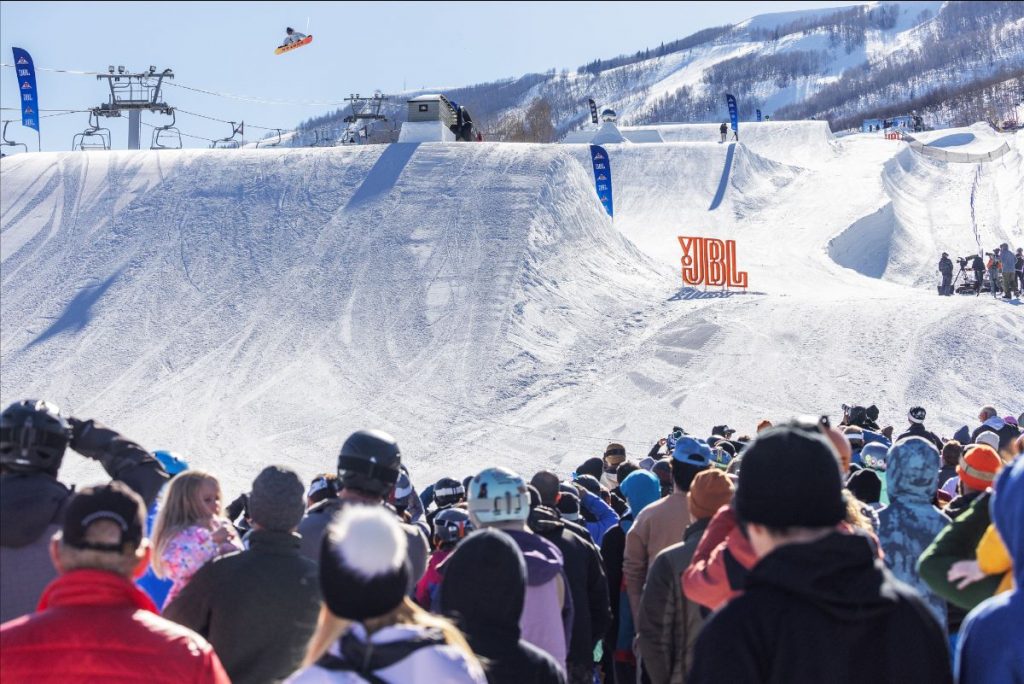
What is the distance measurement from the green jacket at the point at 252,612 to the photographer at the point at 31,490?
18.0 inches

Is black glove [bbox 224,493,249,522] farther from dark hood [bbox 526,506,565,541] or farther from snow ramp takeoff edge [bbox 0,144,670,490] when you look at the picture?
snow ramp takeoff edge [bbox 0,144,670,490]

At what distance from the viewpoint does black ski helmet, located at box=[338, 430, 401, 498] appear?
13.4 feet

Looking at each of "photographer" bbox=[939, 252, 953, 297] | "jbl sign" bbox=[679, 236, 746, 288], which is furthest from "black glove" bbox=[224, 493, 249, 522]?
"photographer" bbox=[939, 252, 953, 297]

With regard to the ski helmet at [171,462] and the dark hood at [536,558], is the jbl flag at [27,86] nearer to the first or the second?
the ski helmet at [171,462]

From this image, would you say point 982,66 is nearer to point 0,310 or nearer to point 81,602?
point 0,310

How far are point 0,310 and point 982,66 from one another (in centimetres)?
11592

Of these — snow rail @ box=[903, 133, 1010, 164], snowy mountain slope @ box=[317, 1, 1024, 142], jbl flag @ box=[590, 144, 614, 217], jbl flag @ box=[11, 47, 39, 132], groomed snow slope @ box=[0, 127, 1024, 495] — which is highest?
snowy mountain slope @ box=[317, 1, 1024, 142]

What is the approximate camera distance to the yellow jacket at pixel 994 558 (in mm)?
3014

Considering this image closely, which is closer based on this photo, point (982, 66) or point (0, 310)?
point (0, 310)

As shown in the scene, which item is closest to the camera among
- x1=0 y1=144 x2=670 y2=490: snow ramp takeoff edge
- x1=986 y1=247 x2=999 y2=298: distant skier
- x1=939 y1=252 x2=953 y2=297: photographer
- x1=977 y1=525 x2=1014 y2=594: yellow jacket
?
x1=977 y1=525 x2=1014 y2=594: yellow jacket

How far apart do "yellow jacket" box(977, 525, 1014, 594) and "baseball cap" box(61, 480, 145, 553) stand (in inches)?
86.5

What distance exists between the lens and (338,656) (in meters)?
2.43

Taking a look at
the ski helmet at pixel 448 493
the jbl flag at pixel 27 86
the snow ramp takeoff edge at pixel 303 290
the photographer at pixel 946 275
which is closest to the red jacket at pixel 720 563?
the ski helmet at pixel 448 493

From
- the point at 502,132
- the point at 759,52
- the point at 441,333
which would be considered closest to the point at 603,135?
the point at 502,132
